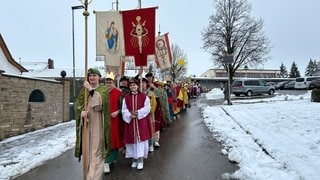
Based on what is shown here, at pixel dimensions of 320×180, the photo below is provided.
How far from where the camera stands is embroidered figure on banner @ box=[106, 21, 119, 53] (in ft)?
35.5

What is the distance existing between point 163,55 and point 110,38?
15.1ft

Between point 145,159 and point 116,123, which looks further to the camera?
point 145,159

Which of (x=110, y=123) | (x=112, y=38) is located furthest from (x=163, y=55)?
(x=110, y=123)

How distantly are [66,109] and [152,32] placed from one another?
34.6ft

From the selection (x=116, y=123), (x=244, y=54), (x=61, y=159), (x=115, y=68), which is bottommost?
(x=61, y=159)

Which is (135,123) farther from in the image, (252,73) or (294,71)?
(294,71)

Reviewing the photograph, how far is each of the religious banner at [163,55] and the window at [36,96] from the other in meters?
5.32

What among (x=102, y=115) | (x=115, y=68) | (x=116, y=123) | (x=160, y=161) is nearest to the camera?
(x=102, y=115)

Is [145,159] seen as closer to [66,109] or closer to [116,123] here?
[116,123]

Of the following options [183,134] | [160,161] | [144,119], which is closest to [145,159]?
[160,161]

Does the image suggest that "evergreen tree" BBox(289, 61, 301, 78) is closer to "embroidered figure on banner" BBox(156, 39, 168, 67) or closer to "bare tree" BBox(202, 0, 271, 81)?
"bare tree" BBox(202, 0, 271, 81)

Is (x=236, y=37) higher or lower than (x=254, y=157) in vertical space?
higher

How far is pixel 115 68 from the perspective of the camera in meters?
11.3

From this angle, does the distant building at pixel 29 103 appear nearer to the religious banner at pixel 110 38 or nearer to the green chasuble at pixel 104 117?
the religious banner at pixel 110 38
